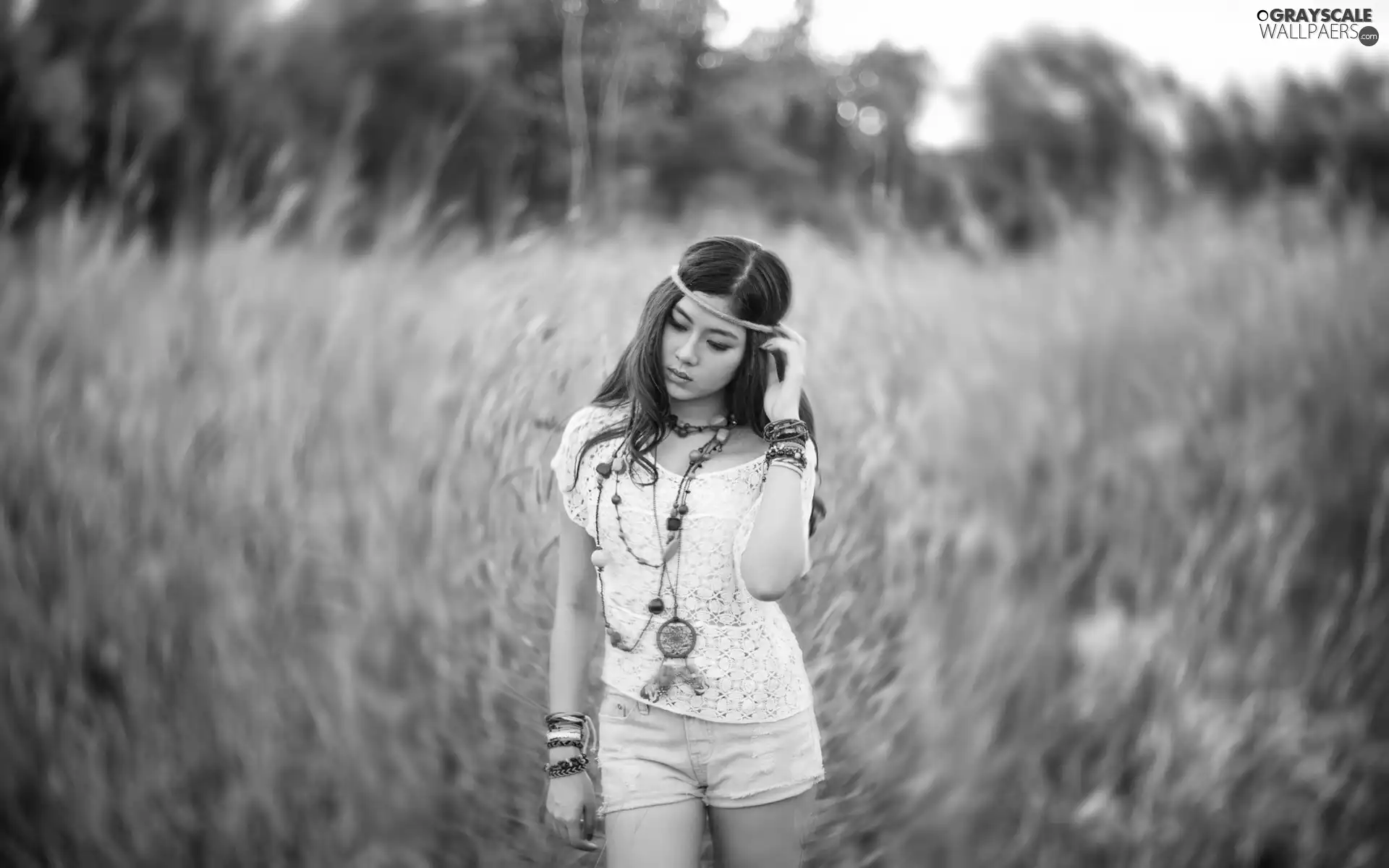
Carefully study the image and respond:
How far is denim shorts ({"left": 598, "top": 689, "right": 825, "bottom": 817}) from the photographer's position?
1538 millimetres

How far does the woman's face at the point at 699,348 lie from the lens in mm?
1560

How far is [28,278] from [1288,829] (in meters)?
3.04

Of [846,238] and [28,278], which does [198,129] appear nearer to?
[28,278]

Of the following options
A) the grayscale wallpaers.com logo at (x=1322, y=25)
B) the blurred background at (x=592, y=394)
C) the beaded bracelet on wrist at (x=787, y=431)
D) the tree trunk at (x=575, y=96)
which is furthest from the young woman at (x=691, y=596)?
the grayscale wallpaers.com logo at (x=1322, y=25)

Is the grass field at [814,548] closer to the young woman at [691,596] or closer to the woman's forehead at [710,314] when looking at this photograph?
the young woman at [691,596]

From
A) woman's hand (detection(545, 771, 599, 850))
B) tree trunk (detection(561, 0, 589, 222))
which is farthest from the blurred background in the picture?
woman's hand (detection(545, 771, 599, 850))

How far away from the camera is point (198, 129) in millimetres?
2262

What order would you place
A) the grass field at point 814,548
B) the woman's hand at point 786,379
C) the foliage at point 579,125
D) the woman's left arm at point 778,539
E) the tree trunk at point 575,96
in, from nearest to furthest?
the woman's left arm at point 778,539 → the woman's hand at point 786,379 → the grass field at point 814,548 → the foliage at point 579,125 → the tree trunk at point 575,96

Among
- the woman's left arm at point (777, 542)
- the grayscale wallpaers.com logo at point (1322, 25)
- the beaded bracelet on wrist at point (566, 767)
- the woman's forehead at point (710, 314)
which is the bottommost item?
the beaded bracelet on wrist at point (566, 767)

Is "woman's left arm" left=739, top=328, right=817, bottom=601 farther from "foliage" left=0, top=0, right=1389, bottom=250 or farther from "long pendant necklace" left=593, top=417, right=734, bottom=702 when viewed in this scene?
"foliage" left=0, top=0, right=1389, bottom=250

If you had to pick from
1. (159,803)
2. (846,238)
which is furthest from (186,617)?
(846,238)

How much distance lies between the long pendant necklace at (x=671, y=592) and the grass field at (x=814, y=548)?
68cm

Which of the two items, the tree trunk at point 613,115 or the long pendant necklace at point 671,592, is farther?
the tree trunk at point 613,115

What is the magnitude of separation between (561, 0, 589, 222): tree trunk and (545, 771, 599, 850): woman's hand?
51.7 inches
